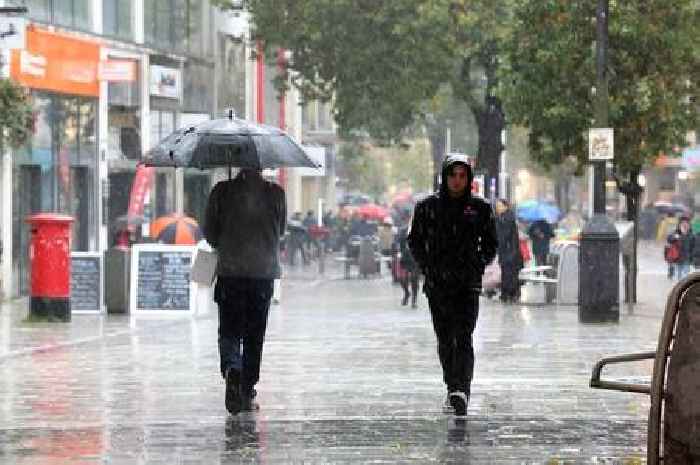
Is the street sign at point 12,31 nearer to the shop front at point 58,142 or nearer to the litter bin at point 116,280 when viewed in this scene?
the litter bin at point 116,280

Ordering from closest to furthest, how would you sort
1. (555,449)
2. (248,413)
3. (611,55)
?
(555,449)
(248,413)
(611,55)

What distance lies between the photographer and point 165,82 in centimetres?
4522

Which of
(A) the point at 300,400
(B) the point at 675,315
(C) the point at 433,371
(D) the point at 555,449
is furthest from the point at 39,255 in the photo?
(B) the point at 675,315

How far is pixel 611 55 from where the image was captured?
3038 cm

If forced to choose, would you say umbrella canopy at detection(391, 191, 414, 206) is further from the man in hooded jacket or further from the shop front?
the man in hooded jacket

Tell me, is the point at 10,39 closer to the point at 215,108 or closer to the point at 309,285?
the point at 309,285

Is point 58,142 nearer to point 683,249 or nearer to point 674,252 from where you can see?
point 683,249

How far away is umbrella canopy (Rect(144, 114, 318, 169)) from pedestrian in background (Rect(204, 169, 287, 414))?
16.8 inches

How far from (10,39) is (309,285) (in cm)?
2091

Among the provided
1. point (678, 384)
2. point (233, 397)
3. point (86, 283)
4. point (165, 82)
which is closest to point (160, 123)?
point (165, 82)

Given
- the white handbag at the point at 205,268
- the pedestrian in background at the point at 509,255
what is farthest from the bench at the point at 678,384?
the pedestrian in background at the point at 509,255

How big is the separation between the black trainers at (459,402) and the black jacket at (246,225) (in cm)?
148

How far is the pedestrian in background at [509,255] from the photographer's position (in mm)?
32562

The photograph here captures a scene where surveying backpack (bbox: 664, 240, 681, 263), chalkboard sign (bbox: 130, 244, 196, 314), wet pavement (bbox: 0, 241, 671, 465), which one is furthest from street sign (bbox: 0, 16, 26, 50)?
backpack (bbox: 664, 240, 681, 263)
